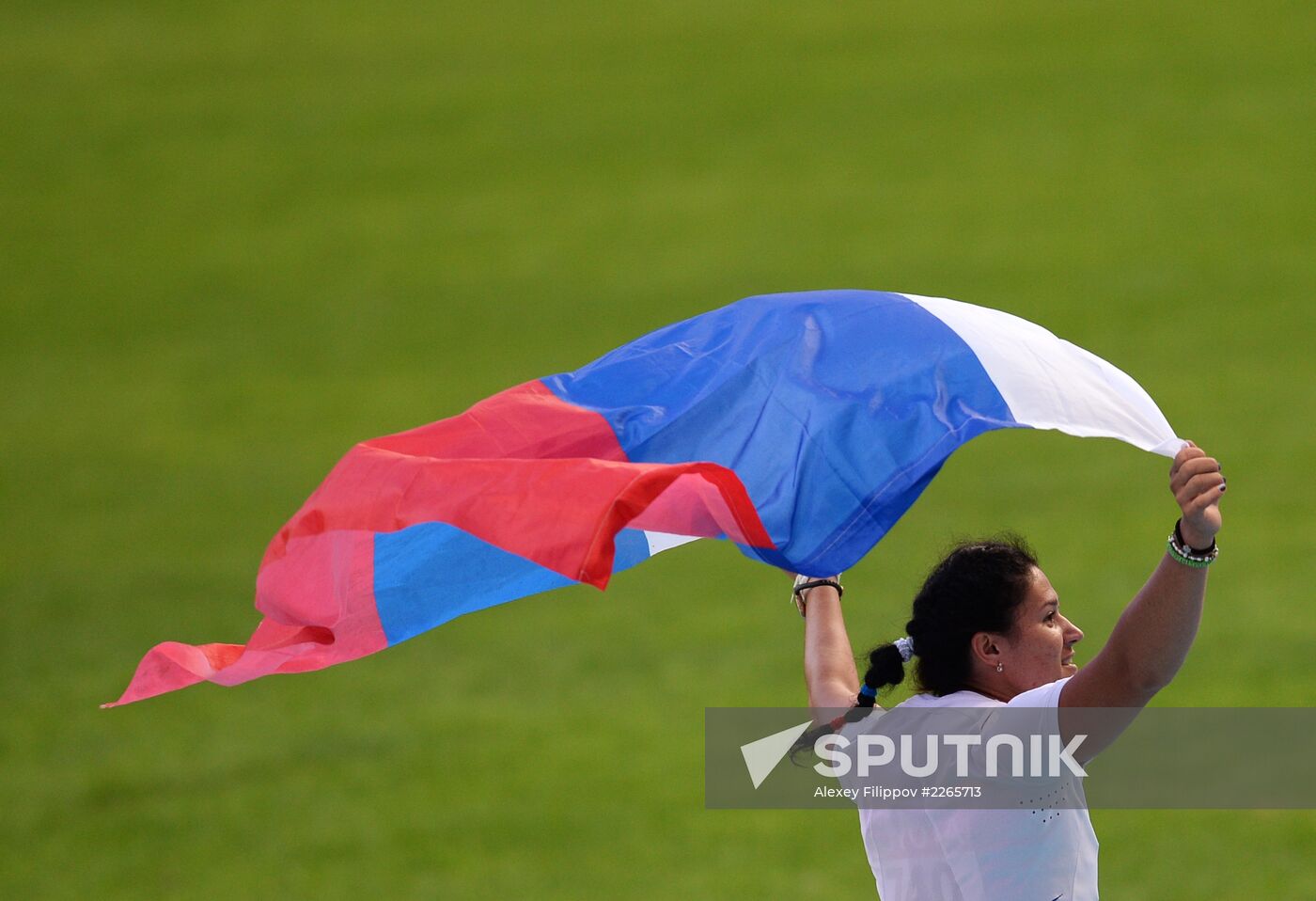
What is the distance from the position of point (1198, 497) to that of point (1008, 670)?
1.89ft

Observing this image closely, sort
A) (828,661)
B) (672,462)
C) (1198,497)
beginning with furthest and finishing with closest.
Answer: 1. (672,462)
2. (828,661)
3. (1198,497)

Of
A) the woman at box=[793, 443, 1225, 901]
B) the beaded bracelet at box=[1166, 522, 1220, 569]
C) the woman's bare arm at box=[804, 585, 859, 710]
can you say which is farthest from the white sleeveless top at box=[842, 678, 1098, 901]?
the beaded bracelet at box=[1166, 522, 1220, 569]

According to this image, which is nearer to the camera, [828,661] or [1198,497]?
[1198,497]

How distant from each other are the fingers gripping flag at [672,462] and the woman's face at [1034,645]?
354 mm

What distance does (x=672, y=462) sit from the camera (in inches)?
154

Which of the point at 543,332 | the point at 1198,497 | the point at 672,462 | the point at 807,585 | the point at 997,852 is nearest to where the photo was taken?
the point at 1198,497

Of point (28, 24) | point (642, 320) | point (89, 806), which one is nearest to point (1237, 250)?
point (642, 320)

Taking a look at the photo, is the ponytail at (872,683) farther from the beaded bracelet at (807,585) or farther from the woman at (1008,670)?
the beaded bracelet at (807,585)

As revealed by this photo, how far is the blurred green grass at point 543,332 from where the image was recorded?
10109 mm

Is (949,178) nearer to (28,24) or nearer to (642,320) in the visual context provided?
(642,320)

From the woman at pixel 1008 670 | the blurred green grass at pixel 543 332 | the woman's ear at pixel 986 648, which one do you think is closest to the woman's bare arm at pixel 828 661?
the woman at pixel 1008 670

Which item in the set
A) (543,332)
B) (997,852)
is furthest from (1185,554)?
(543,332)

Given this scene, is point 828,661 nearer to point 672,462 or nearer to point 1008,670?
point 1008,670

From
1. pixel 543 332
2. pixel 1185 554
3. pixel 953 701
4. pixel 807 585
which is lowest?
pixel 543 332
